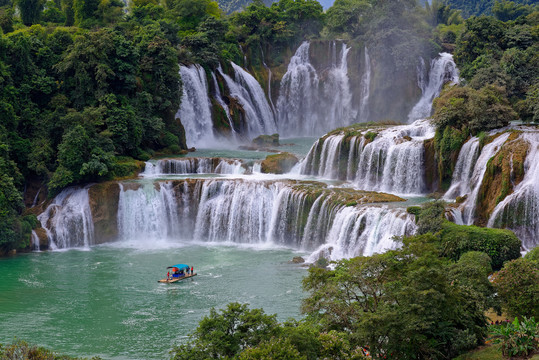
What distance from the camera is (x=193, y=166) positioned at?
1544 inches

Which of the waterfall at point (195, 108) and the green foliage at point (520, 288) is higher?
the waterfall at point (195, 108)

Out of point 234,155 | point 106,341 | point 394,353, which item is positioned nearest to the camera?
point 394,353

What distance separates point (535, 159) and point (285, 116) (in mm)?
32838

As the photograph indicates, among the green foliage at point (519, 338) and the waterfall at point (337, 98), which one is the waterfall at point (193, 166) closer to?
the waterfall at point (337, 98)

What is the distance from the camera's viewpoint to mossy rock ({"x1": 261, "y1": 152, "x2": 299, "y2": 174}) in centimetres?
3816

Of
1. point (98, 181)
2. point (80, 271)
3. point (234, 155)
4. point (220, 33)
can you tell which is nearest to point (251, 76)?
point (220, 33)

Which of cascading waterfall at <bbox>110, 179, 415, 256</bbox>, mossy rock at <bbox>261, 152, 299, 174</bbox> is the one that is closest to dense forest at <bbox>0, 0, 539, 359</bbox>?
cascading waterfall at <bbox>110, 179, 415, 256</bbox>

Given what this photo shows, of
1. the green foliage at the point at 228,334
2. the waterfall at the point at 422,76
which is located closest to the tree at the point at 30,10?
the waterfall at the point at 422,76

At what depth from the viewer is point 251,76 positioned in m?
54.2

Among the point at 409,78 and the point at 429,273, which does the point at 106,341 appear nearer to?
the point at 429,273

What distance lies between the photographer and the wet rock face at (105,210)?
3341 cm

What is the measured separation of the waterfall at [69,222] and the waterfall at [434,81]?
29.2 metres

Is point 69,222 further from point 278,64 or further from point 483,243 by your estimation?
point 278,64

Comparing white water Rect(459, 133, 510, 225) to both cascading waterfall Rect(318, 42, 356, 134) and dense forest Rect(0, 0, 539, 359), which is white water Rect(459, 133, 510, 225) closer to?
dense forest Rect(0, 0, 539, 359)
